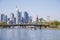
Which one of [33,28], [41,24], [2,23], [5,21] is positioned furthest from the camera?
[33,28]

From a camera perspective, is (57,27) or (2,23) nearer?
(2,23)

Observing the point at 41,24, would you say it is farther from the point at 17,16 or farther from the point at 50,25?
the point at 17,16

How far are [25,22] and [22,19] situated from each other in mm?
954

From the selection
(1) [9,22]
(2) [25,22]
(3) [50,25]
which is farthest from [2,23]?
(3) [50,25]

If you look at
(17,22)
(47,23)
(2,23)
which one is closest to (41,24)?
(47,23)

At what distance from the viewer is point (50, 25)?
10.6 m

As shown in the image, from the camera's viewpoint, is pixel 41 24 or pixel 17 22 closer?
pixel 17 22

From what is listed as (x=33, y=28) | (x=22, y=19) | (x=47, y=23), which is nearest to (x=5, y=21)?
(x=22, y=19)

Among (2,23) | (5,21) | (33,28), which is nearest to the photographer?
(2,23)

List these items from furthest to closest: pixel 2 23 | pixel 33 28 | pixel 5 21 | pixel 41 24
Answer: pixel 33 28
pixel 41 24
pixel 5 21
pixel 2 23

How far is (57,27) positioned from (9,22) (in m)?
2.70

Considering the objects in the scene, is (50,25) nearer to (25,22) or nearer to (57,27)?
(57,27)

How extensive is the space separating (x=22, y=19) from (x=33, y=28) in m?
3.27

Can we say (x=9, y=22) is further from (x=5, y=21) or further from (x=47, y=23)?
(x=47, y=23)
